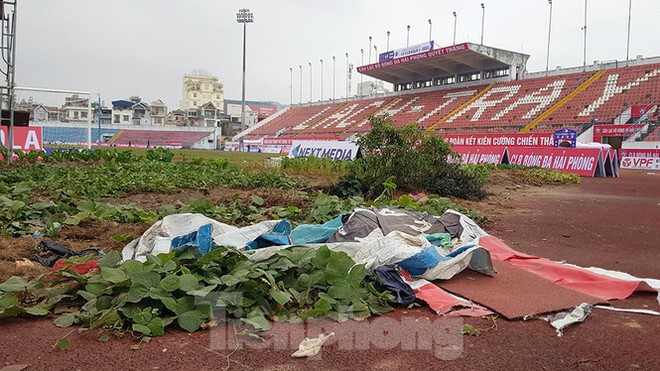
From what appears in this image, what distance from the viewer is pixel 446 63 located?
1916 inches

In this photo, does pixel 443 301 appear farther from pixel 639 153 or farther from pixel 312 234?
pixel 639 153

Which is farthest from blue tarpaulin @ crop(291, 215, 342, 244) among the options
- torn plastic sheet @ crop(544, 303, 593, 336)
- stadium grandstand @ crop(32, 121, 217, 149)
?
stadium grandstand @ crop(32, 121, 217, 149)

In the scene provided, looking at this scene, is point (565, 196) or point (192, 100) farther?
point (192, 100)

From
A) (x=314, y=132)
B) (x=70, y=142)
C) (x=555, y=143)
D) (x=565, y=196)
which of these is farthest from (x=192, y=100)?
(x=565, y=196)

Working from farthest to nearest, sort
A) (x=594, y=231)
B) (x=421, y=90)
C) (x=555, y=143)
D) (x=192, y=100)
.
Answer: (x=192, y=100) → (x=421, y=90) → (x=555, y=143) → (x=594, y=231)

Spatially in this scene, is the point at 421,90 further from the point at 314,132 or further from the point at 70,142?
the point at 70,142

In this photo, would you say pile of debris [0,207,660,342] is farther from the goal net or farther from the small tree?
the goal net

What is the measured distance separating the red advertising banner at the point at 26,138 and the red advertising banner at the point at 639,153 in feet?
96.2

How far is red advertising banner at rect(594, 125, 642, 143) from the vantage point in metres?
29.4

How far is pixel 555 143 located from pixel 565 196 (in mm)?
12224

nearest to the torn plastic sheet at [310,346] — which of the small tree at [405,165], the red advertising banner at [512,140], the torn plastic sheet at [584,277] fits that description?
the torn plastic sheet at [584,277]

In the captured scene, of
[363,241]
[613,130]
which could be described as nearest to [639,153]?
[613,130]

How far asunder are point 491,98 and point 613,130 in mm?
14249

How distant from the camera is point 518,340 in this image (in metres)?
2.89
